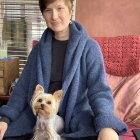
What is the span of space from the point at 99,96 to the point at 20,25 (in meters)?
1.51

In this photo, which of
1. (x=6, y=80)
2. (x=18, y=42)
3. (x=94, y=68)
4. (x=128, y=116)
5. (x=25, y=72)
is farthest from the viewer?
(x=18, y=42)

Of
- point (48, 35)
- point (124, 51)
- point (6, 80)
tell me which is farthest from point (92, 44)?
point (6, 80)

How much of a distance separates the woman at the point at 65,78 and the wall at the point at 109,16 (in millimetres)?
914

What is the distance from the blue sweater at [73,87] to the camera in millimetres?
1213

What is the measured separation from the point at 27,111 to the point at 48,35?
0.38m

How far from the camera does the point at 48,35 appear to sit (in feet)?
4.57

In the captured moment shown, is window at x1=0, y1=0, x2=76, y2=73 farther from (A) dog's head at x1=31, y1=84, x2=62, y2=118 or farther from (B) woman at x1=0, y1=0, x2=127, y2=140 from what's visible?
(A) dog's head at x1=31, y1=84, x2=62, y2=118

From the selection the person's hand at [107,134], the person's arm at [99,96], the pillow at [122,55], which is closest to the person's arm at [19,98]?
the person's arm at [99,96]

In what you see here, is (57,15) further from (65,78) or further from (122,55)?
(122,55)

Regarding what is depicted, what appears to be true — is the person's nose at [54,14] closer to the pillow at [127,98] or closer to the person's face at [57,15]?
the person's face at [57,15]

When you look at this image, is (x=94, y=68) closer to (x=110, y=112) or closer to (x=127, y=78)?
(x=110, y=112)

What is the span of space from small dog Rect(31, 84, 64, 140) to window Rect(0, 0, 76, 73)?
1426mm

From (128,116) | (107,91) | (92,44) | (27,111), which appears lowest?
(128,116)

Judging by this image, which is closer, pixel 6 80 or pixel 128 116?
pixel 128 116
